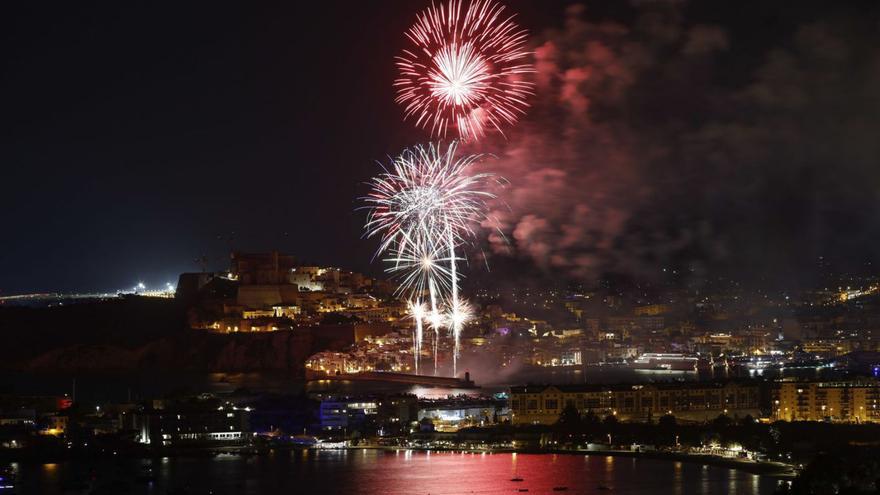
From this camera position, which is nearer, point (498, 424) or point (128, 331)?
point (498, 424)

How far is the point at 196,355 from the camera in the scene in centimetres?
3166

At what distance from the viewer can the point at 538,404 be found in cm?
1903

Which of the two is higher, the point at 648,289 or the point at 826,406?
the point at 648,289

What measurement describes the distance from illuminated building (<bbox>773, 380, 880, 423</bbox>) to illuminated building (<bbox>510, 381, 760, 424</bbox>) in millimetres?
605

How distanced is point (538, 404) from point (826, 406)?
4.10 metres

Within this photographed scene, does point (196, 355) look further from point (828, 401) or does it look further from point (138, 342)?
point (828, 401)

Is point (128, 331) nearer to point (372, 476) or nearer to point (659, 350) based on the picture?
point (659, 350)

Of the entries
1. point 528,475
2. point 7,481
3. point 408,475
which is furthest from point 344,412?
point 7,481

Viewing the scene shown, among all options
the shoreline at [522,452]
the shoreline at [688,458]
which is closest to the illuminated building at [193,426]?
the shoreline at [522,452]

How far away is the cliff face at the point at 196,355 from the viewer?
1197 inches

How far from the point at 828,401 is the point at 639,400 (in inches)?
107

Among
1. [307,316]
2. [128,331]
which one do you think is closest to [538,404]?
[307,316]

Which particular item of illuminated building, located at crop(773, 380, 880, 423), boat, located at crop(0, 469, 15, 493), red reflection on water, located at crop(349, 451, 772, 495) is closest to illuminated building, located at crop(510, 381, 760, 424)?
illuminated building, located at crop(773, 380, 880, 423)

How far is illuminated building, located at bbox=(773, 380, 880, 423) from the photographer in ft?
60.8
